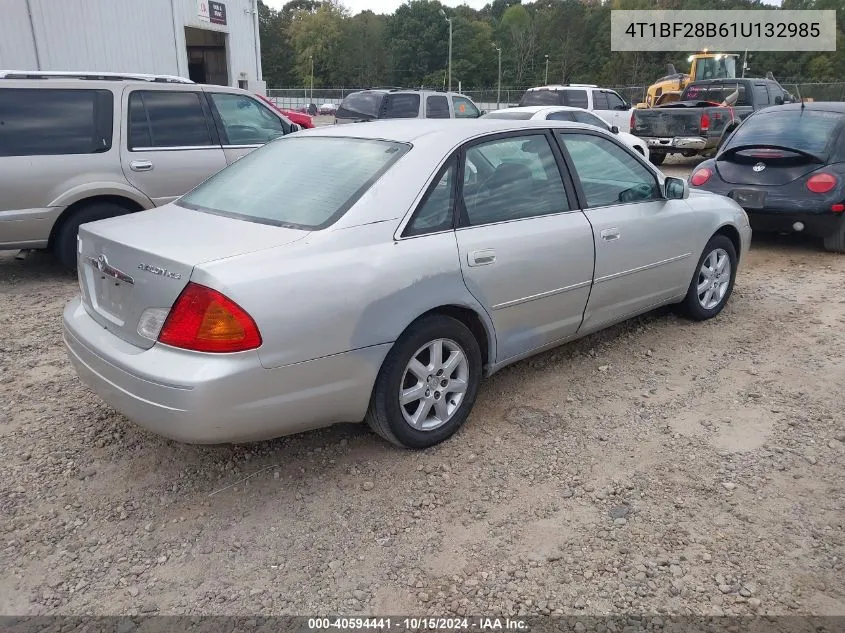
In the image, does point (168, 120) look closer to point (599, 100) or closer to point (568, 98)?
point (568, 98)

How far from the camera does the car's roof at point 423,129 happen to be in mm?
3588

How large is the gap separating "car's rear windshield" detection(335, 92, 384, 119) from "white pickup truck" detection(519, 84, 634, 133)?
4004 mm

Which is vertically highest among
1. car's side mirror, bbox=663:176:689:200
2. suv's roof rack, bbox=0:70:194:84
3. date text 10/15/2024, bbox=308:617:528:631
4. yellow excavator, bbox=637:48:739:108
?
yellow excavator, bbox=637:48:739:108

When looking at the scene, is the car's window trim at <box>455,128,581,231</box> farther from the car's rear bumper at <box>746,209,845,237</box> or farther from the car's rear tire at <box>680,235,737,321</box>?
the car's rear bumper at <box>746,209,845,237</box>

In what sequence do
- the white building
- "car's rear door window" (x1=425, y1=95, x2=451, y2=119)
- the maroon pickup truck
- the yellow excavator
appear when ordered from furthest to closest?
1. the yellow excavator
2. the white building
3. "car's rear door window" (x1=425, y1=95, x2=451, y2=119)
4. the maroon pickup truck

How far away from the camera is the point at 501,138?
379cm

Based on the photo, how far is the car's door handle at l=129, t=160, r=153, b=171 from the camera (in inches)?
253

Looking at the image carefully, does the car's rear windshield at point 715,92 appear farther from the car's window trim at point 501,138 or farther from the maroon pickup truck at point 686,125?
the car's window trim at point 501,138

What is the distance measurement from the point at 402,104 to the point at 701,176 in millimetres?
8626

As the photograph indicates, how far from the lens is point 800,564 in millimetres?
2631

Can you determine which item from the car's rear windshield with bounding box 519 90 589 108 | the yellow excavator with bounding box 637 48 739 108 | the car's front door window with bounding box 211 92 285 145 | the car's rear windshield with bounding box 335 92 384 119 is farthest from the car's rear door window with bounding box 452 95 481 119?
the yellow excavator with bounding box 637 48 739 108

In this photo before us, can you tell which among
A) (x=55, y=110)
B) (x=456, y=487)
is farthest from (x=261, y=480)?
(x=55, y=110)

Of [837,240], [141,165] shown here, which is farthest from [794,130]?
[141,165]

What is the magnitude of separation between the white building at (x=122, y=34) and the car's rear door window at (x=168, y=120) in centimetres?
1214
